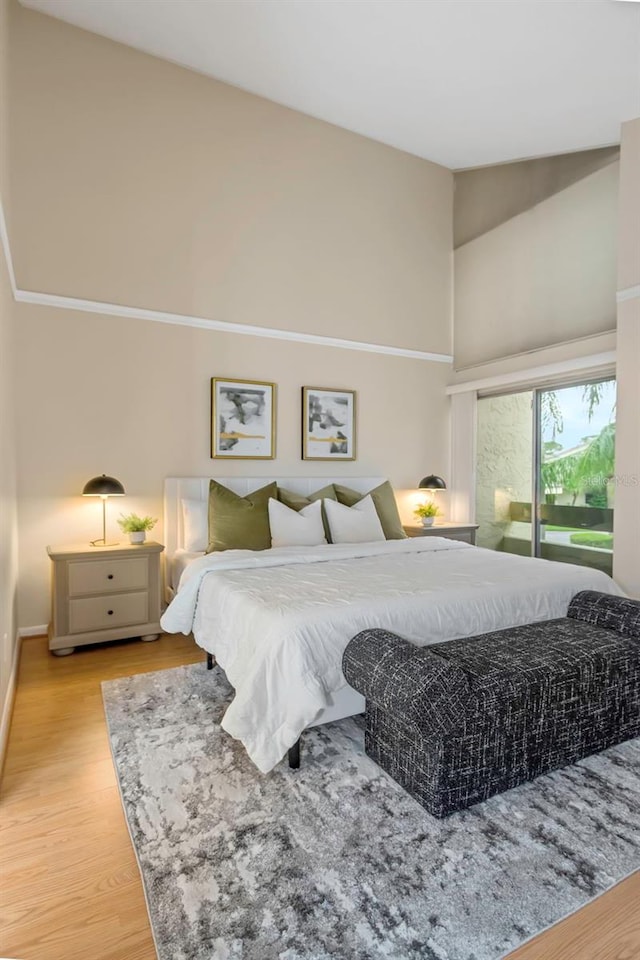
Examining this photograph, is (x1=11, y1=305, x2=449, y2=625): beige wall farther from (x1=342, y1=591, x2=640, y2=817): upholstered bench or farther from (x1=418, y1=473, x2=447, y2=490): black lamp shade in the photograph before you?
(x1=342, y1=591, x2=640, y2=817): upholstered bench

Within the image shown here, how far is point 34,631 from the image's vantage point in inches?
141

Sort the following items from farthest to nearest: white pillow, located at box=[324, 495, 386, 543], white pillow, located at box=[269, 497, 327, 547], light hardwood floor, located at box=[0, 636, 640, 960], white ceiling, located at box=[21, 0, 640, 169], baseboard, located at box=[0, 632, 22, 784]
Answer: white pillow, located at box=[324, 495, 386, 543] < white pillow, located at box=[269, 497, 327, 547] < white ceiling, located at box=[21, 0, 640, 169] < baseboard, located at box=[0, 632, 22, 784] < light hardwood floor, located at box=[0, 636, 640, 960]

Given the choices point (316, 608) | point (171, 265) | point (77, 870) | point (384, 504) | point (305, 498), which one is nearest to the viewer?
point (77, 870)

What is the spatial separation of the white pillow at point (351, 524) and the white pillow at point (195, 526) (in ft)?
3.15

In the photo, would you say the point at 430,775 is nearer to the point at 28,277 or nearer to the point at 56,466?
the point at 56,466

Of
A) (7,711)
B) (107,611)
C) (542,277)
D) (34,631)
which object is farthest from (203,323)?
(542,277)

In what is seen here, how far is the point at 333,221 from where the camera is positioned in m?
4.79

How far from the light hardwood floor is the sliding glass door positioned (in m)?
3.32

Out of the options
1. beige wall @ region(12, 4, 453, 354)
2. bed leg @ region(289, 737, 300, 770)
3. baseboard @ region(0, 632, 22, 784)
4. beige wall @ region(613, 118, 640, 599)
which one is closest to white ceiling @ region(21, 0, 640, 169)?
beige wall @ region(12, 4, 453, 354)

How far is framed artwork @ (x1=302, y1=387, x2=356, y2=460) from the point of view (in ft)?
15.2

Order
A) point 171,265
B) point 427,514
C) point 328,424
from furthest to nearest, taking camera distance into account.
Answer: point 427,514 → point 328,424 → point 171,265

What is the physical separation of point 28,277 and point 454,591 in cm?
356

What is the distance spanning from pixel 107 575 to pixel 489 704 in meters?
2.64

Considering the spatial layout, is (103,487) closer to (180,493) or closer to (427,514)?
(180,493)
